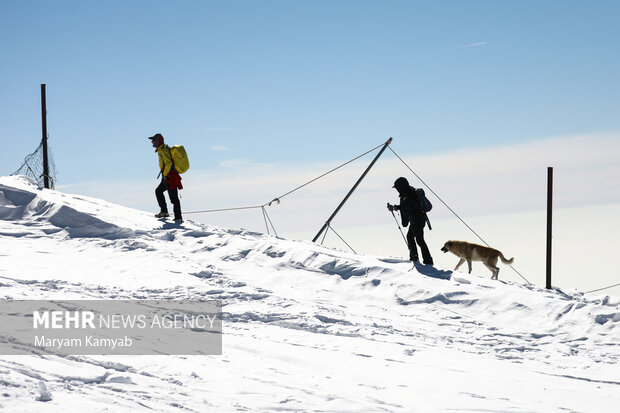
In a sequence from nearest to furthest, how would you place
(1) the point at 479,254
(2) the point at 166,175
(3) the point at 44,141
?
(1) the point at 479,254 → (2) the point at 166,175 → (3) the point at 44,141

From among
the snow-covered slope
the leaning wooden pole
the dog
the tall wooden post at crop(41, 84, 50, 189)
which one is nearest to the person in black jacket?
the snow-covered slope

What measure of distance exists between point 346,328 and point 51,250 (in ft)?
21.6

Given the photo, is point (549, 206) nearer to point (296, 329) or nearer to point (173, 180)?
→ point (296, 329)

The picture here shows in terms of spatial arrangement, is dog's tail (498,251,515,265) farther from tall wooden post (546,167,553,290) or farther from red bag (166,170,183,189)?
red bag (166,170,183,189)

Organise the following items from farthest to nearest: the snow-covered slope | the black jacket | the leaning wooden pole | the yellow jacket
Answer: the leaning wooden pole < the yellow jacket < the black jacket < the snow-covered slope

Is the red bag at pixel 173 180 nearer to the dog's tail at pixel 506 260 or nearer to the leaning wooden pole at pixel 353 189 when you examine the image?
the leaning wooden pole at pixel 353 189

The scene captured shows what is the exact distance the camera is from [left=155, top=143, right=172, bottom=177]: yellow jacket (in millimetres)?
13922

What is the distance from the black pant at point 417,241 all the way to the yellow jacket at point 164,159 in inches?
216

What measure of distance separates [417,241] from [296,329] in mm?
4480

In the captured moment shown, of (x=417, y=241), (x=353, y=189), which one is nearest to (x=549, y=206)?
(x=417, y=241)

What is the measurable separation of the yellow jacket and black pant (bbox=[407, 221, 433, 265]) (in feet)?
18.0

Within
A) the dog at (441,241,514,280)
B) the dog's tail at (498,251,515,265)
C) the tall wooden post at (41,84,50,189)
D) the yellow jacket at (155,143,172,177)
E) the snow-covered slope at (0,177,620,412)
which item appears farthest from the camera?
the tall wooden post at (41,84,50,189)

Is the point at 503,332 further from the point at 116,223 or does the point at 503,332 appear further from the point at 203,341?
the point at 116,223

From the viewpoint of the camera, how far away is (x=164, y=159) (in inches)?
549
